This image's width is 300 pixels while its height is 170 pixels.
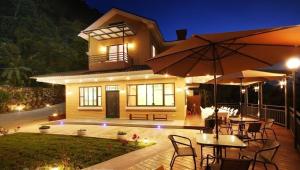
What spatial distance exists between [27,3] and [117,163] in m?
37.6

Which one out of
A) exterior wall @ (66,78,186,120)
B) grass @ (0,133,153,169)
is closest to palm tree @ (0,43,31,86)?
exterior wall @ (66,78,186,120)

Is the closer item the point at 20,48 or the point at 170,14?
the point at 20,48

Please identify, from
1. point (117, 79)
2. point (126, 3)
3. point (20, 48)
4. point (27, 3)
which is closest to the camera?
point (117, 79)

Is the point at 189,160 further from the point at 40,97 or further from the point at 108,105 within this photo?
the point at 40,97

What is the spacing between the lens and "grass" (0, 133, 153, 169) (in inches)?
259

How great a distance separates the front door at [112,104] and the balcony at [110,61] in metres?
2.02

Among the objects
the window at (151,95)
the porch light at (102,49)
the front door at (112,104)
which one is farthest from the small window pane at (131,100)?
the porch light at (102,49)

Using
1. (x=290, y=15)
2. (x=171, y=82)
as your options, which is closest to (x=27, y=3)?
(x=171, y=82)

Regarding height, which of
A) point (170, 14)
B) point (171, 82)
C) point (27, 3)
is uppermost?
point (170, 14)

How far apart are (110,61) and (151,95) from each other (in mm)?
4525

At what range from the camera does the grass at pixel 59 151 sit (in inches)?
259

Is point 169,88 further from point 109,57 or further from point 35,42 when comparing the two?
point 35,42

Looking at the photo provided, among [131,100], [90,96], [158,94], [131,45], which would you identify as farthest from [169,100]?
[90,96]

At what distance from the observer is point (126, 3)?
73.1 m
